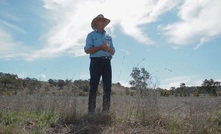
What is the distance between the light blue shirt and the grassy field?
0.97m

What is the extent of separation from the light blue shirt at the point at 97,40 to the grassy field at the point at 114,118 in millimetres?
974

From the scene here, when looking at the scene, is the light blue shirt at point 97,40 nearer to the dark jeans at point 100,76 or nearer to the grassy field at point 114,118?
the dark jeans at point 100,76

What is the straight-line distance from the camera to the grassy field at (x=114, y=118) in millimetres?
5973

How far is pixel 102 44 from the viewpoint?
7273 millimetres

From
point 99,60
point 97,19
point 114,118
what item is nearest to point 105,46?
point 99,60

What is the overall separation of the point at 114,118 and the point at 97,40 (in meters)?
1.81

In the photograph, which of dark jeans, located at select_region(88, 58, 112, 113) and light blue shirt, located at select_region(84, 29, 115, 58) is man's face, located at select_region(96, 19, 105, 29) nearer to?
light blue shirt, located at select_region(84, 29, 115, 58)

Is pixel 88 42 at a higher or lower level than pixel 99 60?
higher

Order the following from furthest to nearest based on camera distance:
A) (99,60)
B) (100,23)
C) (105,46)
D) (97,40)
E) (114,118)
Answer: (100,23) < (97,40) < (99,60) < (105,46) < (114,118)

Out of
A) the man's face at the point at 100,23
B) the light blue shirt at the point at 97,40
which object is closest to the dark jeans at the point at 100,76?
the light blue shirt at the point at 97,40

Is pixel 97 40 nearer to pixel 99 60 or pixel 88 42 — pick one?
pixel 88 42

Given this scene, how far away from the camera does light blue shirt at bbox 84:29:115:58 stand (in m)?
7.39

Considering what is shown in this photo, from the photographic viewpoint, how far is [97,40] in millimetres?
7523

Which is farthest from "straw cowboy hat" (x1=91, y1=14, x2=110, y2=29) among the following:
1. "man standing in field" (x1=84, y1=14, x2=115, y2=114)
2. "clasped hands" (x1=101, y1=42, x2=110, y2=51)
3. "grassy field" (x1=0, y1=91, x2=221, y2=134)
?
"grassy field" (x1=0, y1=91, x2=221, y2=134)
